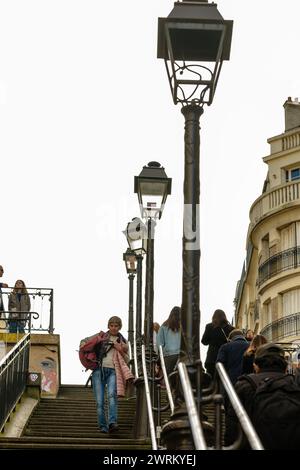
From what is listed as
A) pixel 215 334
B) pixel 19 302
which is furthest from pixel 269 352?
pixel 19 302

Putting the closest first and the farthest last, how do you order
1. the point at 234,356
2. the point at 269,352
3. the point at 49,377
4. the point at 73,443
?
the point at 269,352
the point at 73,443
the point at 234,356
the point at 49,377

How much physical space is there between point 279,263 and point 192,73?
4087cm

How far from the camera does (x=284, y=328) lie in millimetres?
50125

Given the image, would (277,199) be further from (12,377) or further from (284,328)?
(12,377)

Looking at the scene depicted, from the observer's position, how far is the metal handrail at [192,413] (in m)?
7.16

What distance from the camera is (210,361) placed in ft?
52.7

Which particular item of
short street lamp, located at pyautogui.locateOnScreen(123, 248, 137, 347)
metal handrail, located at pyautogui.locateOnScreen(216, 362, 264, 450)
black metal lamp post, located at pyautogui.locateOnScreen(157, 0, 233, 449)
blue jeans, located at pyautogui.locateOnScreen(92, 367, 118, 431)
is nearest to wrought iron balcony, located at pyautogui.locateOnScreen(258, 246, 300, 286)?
short street lamp, located at pyautogui.locateOnScreen(123, 248, 137, 347)

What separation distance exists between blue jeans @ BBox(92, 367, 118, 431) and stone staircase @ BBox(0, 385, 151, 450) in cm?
23

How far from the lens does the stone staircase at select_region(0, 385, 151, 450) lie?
1295 centimetres

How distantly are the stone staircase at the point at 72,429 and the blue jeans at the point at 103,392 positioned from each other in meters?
0.23

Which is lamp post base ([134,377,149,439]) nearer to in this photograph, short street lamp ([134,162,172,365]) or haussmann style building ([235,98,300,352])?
→ short street lamp ([134,162,172,365])

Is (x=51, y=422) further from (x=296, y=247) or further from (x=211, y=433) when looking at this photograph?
(x=296, y=247)

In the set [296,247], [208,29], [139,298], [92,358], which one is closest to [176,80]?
[208,29]

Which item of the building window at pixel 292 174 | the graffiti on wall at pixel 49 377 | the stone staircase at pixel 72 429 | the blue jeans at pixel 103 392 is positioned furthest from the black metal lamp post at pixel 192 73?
the building window at pixel 292 174
